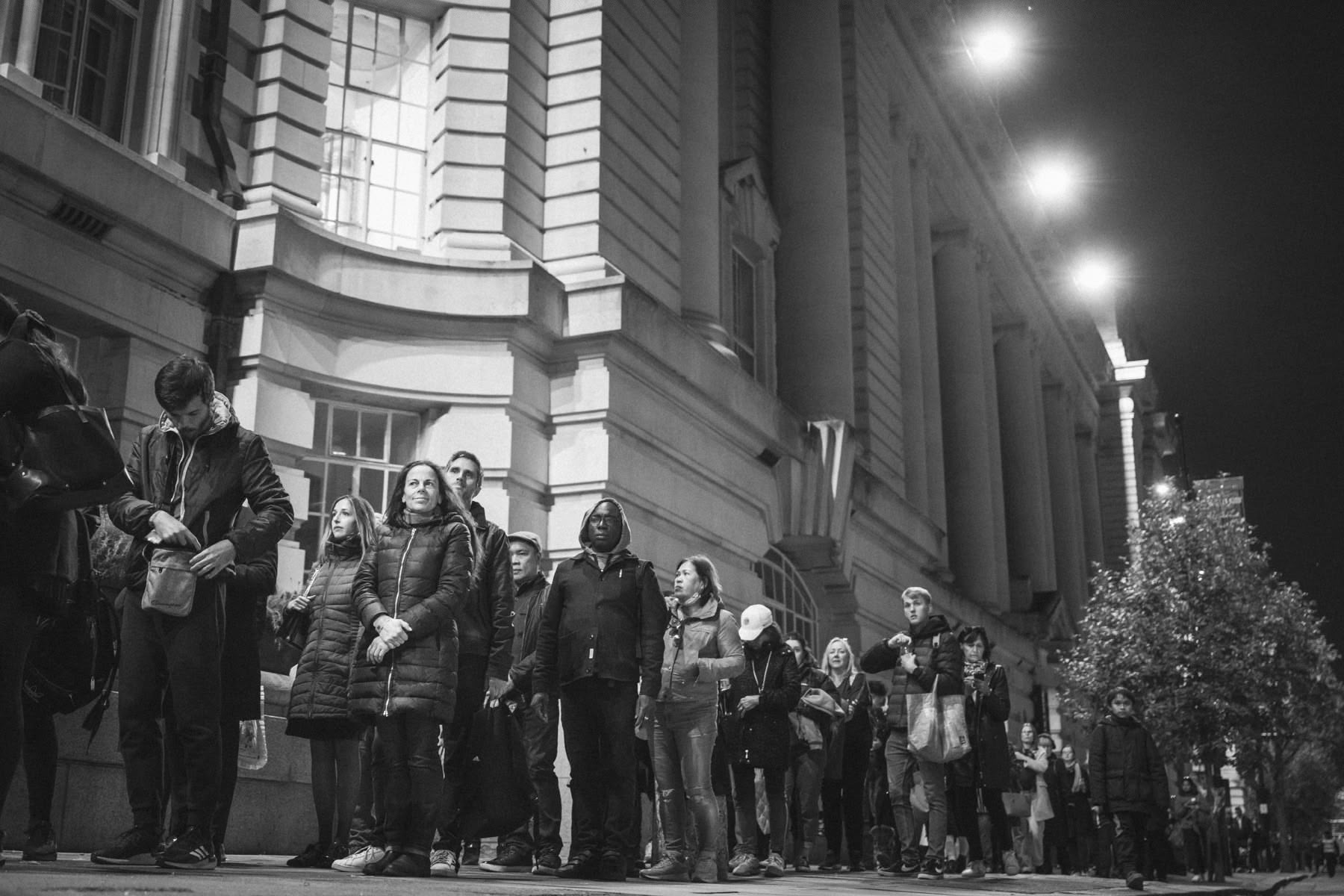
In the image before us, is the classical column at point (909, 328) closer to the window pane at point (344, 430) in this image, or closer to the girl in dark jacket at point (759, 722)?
the window pane at point (344, 430)

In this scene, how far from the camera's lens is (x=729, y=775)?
10086 millimetres

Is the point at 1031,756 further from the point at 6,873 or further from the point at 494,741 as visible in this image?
the point at 6,873

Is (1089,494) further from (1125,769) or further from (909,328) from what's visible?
(1125,769)

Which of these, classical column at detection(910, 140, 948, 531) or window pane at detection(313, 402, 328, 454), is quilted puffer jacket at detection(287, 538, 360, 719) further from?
classical column at detection(910, 140, 948, 531)

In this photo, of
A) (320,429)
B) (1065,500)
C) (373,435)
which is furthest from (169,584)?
(1065,500)

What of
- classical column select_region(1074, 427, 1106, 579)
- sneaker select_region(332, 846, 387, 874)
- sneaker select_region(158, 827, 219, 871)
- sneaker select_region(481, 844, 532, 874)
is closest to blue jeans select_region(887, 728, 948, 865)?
sneaker select_region(481, 844, 532, 874)

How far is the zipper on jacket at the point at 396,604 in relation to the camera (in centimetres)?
666

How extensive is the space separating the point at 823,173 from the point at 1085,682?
16.9m

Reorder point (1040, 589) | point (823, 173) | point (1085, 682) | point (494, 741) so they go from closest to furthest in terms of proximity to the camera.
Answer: point (494, 741), point (823, 173), point (1085, 682), point (1040, 589)

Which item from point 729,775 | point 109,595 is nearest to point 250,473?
point 109,595

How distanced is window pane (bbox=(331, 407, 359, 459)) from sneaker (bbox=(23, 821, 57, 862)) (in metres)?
7.95

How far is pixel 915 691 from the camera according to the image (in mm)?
10922

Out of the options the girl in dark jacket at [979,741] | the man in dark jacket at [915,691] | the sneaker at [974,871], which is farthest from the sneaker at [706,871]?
the sneaker at [974,871]

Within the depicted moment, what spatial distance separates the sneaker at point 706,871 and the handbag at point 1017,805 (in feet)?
26.8
